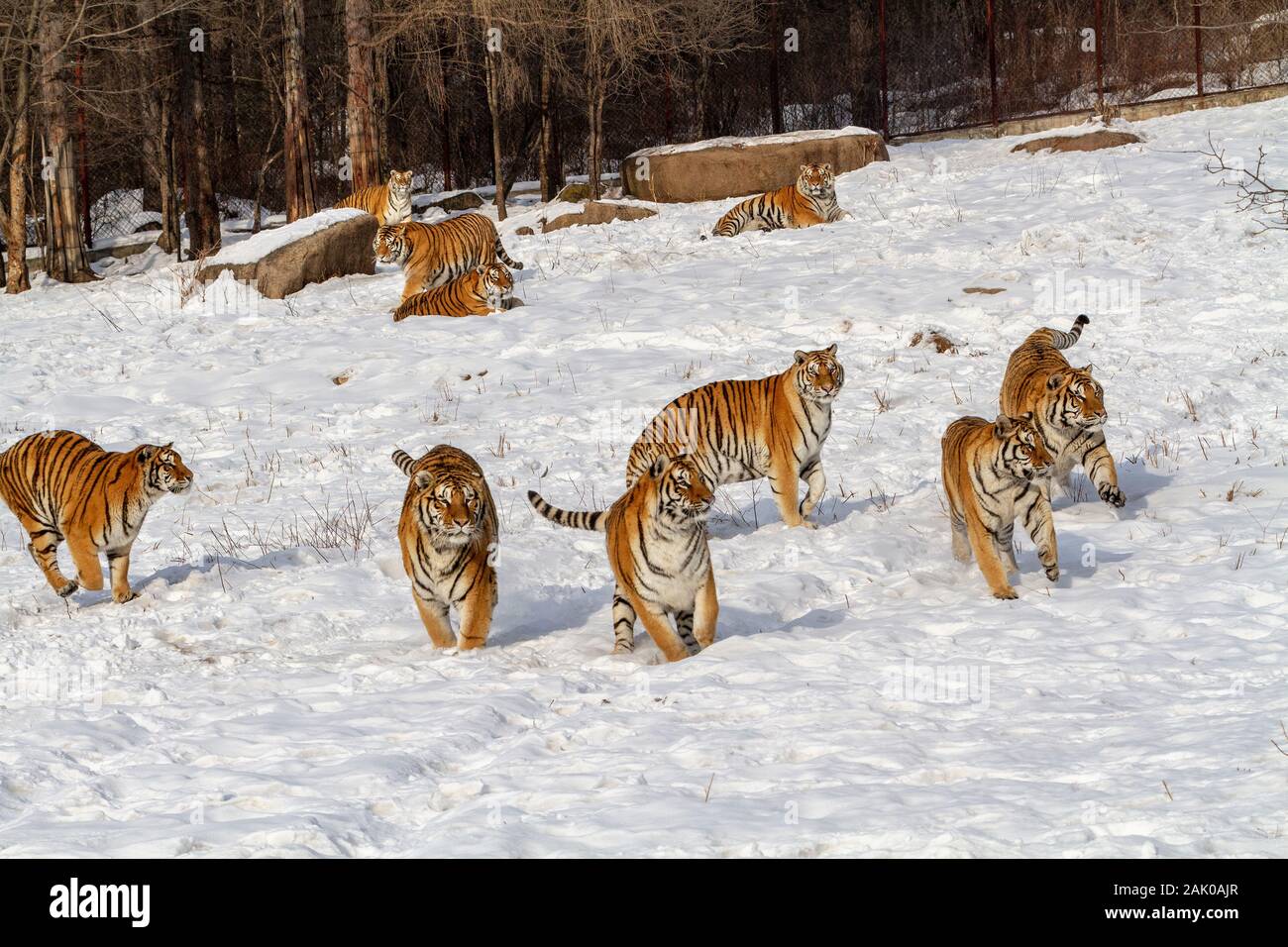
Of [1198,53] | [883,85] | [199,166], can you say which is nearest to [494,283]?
[199,166]

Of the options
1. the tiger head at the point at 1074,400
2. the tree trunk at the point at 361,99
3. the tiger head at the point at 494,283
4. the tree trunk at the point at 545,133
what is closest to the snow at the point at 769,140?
the tree trunk at the point at 545,133

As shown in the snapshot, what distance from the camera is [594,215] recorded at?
18.2 meters

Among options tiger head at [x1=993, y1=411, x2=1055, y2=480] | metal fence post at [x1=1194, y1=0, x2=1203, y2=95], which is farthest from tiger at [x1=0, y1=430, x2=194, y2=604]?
metal fence post at [x1=1194, y1=0, x2=1203, y2=95]

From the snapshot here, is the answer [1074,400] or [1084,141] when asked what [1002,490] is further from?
[1084,141]

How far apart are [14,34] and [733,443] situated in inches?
554

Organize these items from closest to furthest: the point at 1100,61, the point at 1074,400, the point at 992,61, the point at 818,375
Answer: the point at 1074,400
the point at 818,375
the point at 1100,61
the point at 992,61

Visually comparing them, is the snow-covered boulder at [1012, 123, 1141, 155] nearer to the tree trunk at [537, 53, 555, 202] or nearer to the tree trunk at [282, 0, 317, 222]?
the tree trunk at [537, 53, 555, 202]

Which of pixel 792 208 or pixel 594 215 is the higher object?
pixel 594 215

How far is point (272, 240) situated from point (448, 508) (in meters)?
10.5

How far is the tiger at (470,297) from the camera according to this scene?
13914mm

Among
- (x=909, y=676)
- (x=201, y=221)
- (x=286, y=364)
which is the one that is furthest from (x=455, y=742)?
(x=201, y=221)

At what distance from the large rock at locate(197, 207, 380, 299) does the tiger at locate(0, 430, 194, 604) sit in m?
7.90

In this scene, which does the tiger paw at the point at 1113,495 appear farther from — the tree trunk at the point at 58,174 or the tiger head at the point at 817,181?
the tree trunk at the point at 58,174

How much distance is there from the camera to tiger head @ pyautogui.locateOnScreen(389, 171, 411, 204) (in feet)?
57.3
